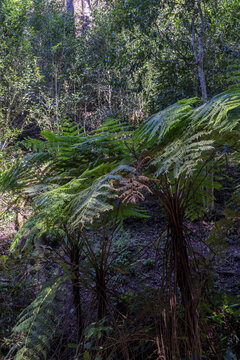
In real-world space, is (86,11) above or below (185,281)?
above

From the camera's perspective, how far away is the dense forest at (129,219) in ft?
3.69

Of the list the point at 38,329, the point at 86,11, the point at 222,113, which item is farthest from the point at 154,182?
the point at 86,11

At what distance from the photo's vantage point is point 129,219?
192 inches

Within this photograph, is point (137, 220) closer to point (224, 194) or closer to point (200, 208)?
point (224, 194)

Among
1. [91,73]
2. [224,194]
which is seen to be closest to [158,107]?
[224,194]

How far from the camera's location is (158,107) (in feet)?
18.1

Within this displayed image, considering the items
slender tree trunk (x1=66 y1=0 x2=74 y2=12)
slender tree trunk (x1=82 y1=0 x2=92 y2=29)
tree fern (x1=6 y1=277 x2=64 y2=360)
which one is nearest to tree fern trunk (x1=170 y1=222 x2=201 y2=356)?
tree fern (x1=6 y1=277 x2=64 y2=360)

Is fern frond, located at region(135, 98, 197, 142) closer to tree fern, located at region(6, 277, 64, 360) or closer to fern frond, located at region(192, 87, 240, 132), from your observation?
fern frond, located at region(192, 87, 240, 132)

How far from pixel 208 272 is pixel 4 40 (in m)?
8.24

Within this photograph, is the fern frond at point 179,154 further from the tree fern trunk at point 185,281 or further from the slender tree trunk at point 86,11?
the slender tree trunk at point 86,11

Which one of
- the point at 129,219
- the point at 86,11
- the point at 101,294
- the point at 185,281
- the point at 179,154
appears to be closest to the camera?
the point at 179,154

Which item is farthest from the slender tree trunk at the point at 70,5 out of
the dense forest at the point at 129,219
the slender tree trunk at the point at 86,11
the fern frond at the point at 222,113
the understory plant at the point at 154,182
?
the fern frond at the point at 222,113

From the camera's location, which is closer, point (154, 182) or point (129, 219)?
point (154, 182)

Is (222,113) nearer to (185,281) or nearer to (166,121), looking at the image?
(166,121)
